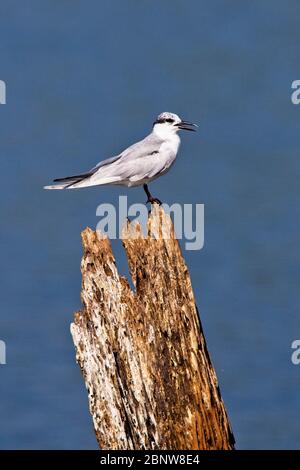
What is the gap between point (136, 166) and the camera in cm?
1051

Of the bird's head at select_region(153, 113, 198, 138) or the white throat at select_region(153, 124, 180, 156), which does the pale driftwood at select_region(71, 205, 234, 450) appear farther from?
the bird's head at select_region(153, 113, 198, 138)

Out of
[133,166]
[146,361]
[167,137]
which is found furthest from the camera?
[167,137]

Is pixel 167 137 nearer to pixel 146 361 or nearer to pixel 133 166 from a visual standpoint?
pixel 133 166

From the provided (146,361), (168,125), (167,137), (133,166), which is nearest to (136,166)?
(133,166)

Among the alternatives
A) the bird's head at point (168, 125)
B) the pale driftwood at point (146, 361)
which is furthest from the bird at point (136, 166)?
the pale driftwood at point (146, 361)

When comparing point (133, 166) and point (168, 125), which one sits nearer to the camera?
point (133, 166)

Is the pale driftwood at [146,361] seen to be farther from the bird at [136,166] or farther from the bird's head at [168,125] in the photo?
the bird's head at [168,125]

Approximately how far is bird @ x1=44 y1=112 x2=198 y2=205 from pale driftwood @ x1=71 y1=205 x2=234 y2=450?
2078 mm

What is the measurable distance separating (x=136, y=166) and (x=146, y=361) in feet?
9.26

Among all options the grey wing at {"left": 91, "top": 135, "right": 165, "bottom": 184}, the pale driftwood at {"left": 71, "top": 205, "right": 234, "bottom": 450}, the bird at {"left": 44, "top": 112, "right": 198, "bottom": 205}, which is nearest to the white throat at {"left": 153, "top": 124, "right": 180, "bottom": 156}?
the bird at {"left": 44, "top": 112, "right": 198, "bottom": 205}

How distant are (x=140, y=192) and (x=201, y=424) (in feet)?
32.5
